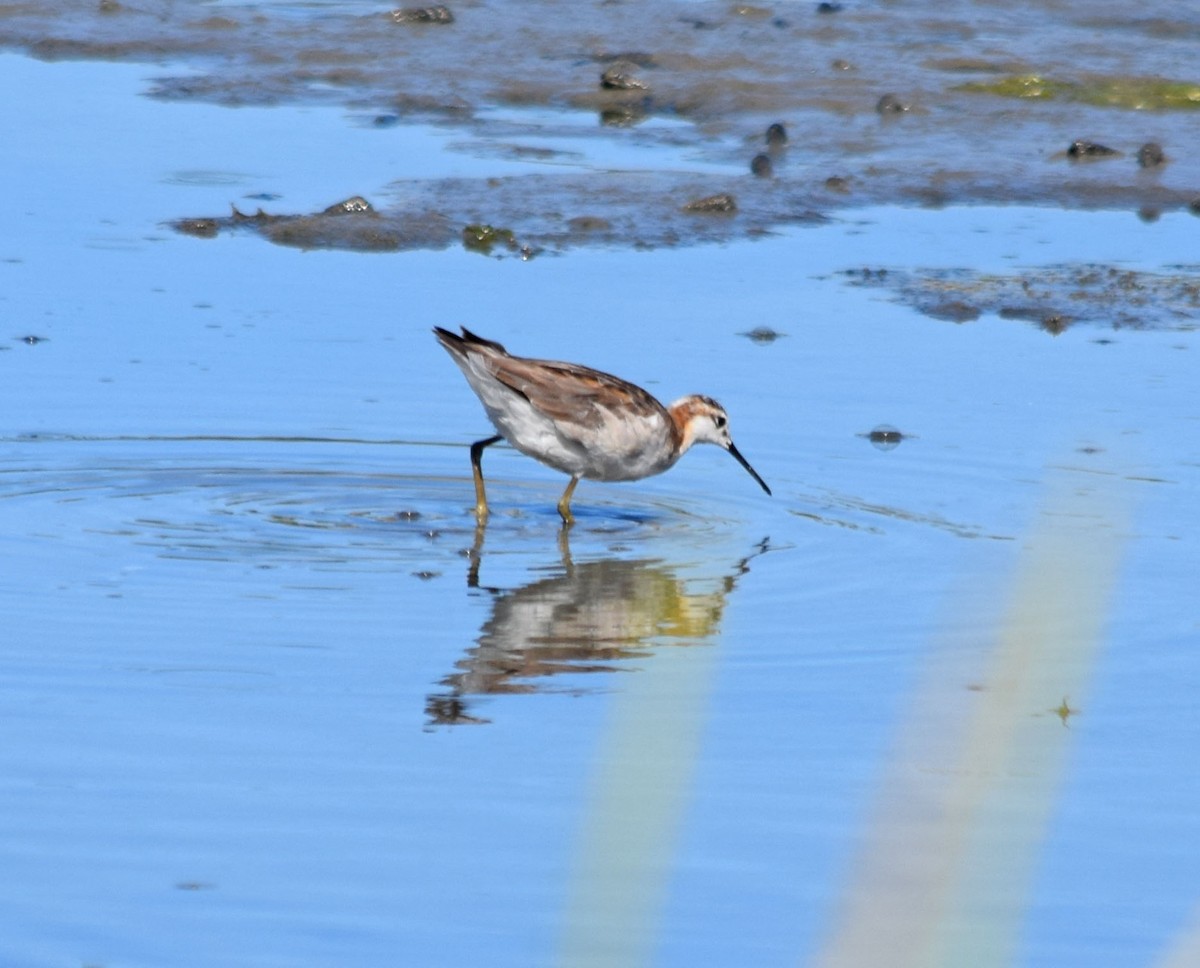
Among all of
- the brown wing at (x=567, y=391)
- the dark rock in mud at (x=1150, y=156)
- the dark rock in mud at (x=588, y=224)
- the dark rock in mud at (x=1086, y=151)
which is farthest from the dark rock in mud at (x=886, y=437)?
the dark rock in mud at (x=1086, y=151)

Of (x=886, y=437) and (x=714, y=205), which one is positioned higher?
(x=714, y=205)

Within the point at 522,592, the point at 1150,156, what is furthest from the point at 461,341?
the point at 1150,156

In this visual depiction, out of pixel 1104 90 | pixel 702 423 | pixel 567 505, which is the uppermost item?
pixel 1104 90

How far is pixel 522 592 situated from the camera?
7.23 m

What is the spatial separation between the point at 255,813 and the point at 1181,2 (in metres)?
18.0

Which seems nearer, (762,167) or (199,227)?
(199,227)

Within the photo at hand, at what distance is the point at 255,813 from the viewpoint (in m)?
4.94

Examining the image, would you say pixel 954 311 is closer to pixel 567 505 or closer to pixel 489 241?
pixel 489 241

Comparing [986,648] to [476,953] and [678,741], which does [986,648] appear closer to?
[476,953]

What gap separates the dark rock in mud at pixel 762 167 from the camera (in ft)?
46.8

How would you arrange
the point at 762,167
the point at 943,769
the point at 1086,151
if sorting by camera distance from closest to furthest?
the point at 943,769, the point at 762,167, the point at 1086,151

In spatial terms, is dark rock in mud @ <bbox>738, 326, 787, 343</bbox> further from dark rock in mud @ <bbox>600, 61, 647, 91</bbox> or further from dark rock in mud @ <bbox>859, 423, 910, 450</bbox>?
dark rock in mud @ <bbox>600, 61, 647, 91</bbox>

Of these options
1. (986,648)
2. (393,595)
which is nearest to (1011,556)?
(986,648)

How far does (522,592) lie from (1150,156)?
8934 mm
